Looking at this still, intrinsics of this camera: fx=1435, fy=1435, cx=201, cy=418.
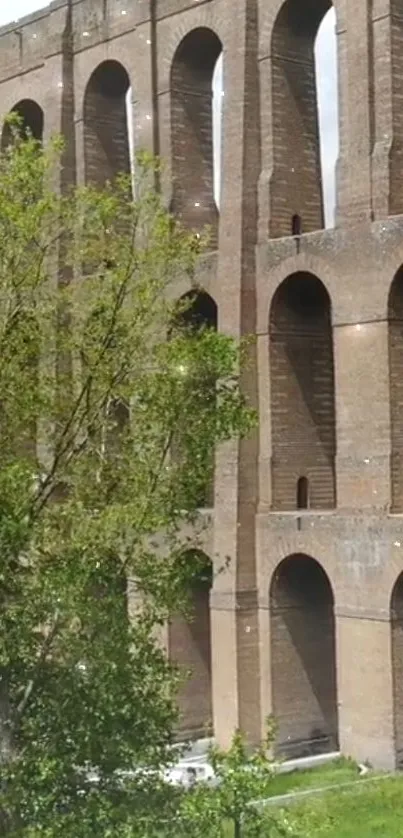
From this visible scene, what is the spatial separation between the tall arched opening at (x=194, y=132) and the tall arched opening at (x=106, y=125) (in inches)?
77.0

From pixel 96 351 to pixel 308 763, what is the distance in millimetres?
11325

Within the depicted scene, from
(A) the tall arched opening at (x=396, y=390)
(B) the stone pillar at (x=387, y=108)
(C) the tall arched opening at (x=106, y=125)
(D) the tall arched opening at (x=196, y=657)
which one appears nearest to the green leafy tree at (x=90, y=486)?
(A) the tall arched opening at (x=396, y=390)

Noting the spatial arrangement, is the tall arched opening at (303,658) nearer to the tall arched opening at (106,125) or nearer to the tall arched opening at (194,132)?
the tall arched opening at (194,132)

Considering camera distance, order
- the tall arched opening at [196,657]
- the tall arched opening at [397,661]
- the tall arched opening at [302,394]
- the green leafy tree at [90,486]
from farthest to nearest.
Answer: the tall arched opening at [196,657] < the tall arched opening at [302,394] < the tall arched opening at [397,661] < the green leafy tree at [90,486]

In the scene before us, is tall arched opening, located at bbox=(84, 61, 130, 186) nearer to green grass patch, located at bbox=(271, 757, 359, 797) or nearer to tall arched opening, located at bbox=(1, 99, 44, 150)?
tall arched opening, located at bbox=(1, 99, 44, 150)

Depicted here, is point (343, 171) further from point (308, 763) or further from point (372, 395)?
point (308, 763)

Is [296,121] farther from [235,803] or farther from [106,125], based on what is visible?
[235,803]

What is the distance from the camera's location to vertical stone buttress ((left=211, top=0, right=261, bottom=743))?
22.0 metres

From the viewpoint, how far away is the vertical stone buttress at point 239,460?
2195 cm

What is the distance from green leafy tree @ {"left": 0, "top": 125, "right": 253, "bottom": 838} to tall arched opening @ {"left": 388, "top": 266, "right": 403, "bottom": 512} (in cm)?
836

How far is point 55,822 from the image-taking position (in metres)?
10.2

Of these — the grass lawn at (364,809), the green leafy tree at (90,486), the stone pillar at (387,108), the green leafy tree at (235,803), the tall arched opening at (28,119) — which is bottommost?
the grass lawn at (364,809)

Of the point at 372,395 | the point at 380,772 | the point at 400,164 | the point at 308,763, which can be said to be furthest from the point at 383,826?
the point at 400,164

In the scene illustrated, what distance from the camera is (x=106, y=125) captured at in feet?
89.5
